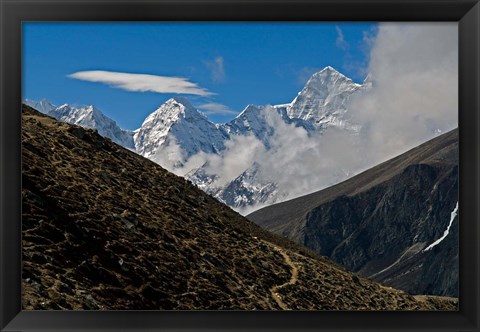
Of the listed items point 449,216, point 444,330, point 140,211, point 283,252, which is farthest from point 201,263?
point 449,216

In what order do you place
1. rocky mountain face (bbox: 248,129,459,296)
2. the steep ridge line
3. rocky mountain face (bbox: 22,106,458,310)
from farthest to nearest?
rocky mountain face (bbox: 248,129,459,296), the steep ridge line, rocky mountain face (bbox: 22,106,458,310)

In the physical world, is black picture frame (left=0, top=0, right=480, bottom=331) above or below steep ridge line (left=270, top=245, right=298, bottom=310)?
above

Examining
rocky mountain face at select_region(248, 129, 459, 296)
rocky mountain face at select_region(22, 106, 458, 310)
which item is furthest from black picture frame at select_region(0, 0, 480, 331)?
rocky mountain face at select_region(248, 129, 459, 296)

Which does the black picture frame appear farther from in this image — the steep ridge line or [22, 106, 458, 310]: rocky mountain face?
the steep ridge line
